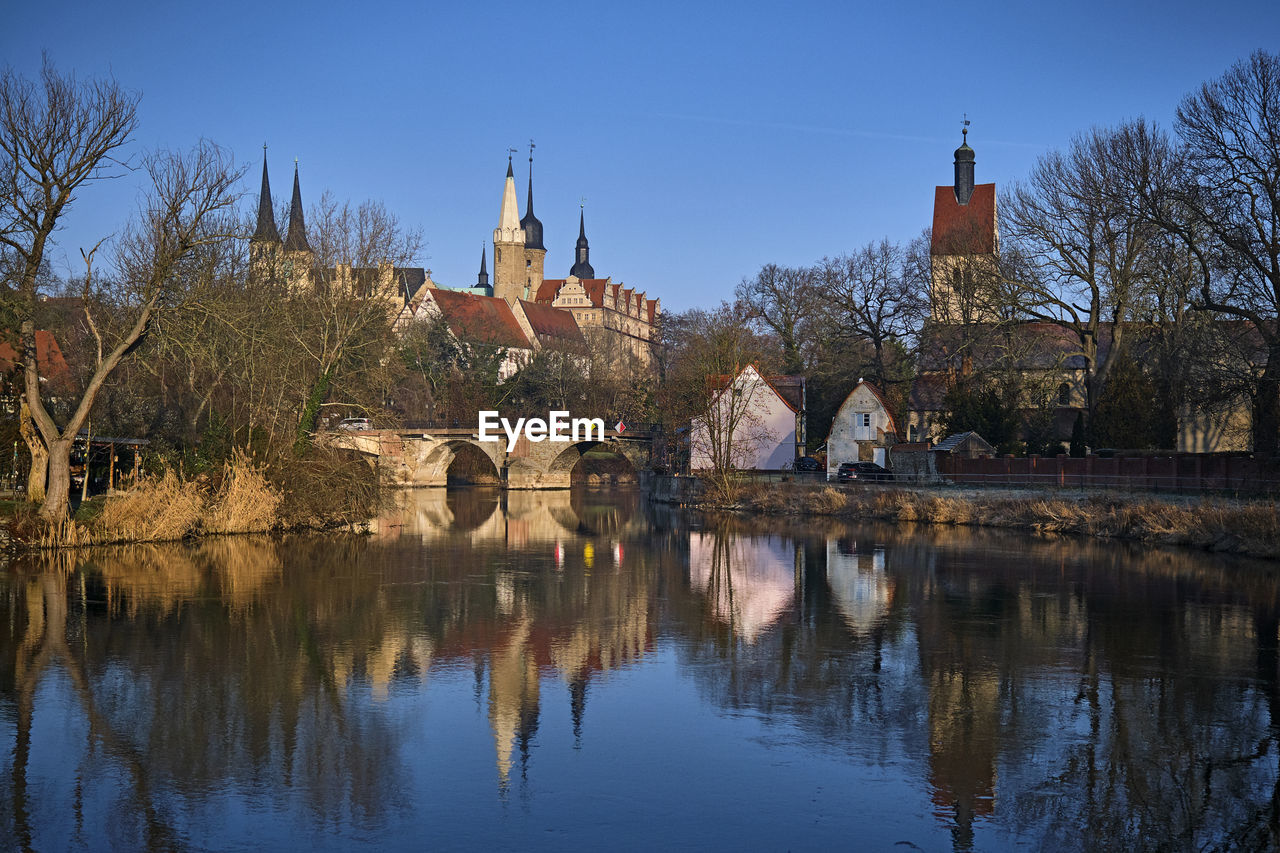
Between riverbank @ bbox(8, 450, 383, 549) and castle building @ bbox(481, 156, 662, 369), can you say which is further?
castle building @ bbox(481, 156, 662, 369)

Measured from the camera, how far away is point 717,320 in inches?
2805

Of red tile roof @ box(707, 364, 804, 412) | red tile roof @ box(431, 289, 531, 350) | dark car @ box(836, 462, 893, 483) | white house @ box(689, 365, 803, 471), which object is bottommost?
dark car @ box(836, 462, 893, 483)

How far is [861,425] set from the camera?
56406 mm

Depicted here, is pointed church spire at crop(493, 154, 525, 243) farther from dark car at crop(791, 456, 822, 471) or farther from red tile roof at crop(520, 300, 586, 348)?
dark car at crop(791, 456, 822, 471)

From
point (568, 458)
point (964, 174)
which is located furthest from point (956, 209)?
point (568, 458)

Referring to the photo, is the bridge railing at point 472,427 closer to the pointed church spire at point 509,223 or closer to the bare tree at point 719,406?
the bare tree at point 719,406

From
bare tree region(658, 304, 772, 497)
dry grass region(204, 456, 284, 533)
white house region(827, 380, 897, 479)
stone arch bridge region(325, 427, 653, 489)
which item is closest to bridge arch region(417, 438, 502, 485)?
stone arch bridge region(325, 427, 653, 489)

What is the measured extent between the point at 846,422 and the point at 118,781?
49664mm

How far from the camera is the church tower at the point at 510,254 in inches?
5064

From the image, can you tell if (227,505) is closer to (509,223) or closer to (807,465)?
(807,465)

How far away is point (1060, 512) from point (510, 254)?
101 meters

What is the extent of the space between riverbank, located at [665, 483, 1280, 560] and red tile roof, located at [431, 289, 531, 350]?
35.1m

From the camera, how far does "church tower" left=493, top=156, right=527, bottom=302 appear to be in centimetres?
12862

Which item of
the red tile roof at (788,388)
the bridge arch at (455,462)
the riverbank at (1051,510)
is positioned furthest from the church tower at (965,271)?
the bridge arch at (455,462)
